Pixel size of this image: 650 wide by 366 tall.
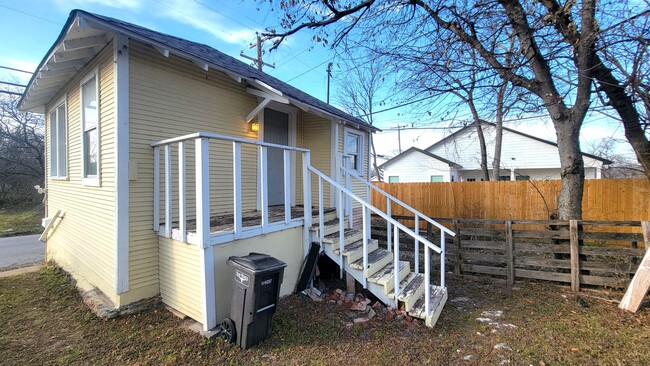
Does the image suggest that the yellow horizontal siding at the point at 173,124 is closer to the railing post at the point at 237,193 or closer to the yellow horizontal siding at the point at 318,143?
the railing post at the point at 237,193

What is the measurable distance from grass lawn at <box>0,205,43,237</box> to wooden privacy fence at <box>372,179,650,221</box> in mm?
13949

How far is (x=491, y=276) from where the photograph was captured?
5.68 metres

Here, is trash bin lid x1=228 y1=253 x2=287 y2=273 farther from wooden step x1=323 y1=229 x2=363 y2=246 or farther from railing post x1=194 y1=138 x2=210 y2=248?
wooden step x1=323 y1=229 x2=363 y2=246

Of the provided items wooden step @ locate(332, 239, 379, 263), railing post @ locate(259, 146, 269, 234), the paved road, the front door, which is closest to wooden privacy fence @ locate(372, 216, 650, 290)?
wooden step @ locate(332, 239, 379, 263)

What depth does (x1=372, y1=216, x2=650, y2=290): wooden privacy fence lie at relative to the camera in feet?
15.4

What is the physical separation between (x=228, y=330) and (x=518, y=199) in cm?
934

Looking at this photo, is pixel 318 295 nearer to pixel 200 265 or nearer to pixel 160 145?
pixel 200 265

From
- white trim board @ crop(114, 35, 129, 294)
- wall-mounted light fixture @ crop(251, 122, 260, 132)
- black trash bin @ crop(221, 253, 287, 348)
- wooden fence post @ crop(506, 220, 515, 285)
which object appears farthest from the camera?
wall-mounted light fixture @ crop(251, 122, 260, 132)

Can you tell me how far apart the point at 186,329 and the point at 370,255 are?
2.75 meters

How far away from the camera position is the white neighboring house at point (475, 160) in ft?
53.6

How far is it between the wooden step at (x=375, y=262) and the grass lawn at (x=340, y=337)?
0.66m

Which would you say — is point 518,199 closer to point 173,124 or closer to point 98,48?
point 173,124

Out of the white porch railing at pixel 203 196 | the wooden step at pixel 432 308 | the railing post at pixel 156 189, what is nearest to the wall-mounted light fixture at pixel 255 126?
the white porch railing at pixel 203 196

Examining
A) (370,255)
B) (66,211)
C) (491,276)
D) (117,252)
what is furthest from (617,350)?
(66,211)
